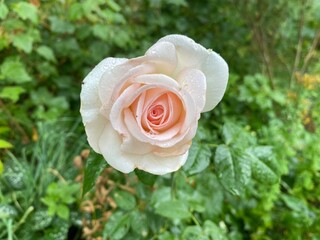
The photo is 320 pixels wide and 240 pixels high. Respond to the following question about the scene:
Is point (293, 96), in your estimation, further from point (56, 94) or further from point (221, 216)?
point (56, 94)

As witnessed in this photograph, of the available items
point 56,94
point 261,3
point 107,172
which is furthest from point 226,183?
point 261,3

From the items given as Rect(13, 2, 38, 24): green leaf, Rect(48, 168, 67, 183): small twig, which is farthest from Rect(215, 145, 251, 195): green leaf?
Rect(13, 2, 38, 24): green leaf

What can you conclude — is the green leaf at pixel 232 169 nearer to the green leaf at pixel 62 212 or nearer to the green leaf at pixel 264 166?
the green leaf at pixel 264 166

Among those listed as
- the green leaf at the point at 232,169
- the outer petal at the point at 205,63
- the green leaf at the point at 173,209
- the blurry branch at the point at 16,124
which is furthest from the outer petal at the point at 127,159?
the blurry branch at the point at 16,124

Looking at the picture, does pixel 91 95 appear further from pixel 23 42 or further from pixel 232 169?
pixel 23 42

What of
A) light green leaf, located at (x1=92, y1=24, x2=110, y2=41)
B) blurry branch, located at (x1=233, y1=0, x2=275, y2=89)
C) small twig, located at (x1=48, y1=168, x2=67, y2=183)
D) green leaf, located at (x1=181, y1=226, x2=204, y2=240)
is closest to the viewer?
green leaf, located at (x1=181, y1=226, x2=204, y2=240)

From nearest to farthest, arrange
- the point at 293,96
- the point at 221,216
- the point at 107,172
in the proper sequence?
Result: the point at 107,172
the point at 221,216
the point at 293,96

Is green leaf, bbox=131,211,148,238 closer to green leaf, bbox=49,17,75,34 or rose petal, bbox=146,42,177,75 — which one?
rose petal, bbox=146,42,177,75
